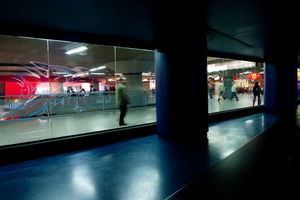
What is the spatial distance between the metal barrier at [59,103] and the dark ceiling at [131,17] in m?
3.35

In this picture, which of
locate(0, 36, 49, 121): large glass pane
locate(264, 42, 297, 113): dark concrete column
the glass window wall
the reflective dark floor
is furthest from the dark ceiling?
locate(264, 42, 297, 113): dark concrete column

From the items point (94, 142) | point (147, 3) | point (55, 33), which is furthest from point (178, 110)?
point (55, 33)

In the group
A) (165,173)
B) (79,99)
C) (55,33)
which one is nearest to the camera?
(165,173)

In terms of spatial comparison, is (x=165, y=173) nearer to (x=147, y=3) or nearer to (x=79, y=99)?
(x=147, y=3)

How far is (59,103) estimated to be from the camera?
335 inches

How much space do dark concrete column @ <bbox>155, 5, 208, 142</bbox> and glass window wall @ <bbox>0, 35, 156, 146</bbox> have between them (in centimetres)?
190

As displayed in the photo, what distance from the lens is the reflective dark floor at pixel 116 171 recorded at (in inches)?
99.0

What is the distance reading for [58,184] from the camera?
9.05 ft

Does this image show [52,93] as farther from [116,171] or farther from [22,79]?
[116,171]

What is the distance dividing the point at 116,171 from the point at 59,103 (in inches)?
264

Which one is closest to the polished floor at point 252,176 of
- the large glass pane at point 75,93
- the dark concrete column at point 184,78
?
the dark concrete column at point 184,78

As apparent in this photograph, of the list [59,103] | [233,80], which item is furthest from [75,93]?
[233,80]

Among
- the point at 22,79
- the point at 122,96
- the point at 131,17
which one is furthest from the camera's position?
the point at 122,96

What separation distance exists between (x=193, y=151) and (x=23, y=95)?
6142 mm
